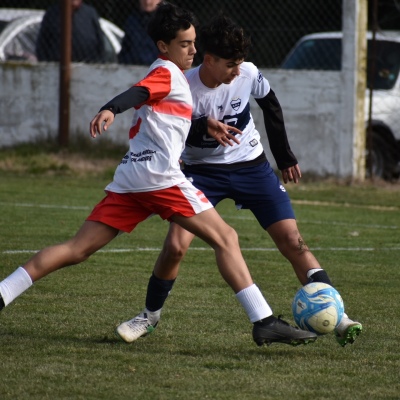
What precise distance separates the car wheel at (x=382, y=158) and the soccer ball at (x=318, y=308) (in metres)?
9.31

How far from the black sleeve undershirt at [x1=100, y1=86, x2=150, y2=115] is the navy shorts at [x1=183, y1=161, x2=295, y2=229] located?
3.10 ft

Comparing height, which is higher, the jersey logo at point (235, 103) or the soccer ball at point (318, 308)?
the jersey logo at point (235, 103)

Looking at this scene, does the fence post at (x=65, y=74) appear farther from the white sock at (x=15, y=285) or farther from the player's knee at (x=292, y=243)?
the white sock at (x=15, y=285)

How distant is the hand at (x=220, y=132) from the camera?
18.4 ft

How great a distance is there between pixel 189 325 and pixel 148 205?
37.5 inches

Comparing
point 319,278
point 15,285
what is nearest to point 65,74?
point 319,278

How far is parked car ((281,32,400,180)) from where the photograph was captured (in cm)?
1473

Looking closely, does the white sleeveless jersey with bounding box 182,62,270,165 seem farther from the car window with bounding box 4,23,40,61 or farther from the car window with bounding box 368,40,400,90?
the car window with bounding box 4,23,40,61

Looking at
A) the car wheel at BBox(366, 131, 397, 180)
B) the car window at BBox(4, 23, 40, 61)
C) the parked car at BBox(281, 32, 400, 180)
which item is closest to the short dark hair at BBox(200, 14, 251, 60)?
the parked car at BBox(281, 32, 400, 180)

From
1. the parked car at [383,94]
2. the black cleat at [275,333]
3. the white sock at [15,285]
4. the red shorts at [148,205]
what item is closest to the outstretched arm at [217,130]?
the red shorts at [148,205]

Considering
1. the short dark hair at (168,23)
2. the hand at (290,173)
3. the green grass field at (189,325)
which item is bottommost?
the green grass field at (189,325)

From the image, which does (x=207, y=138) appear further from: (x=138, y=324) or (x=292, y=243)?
(x=138, y=324)

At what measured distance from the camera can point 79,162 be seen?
600 inches

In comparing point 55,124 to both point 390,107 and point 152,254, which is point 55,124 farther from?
point 152,254
